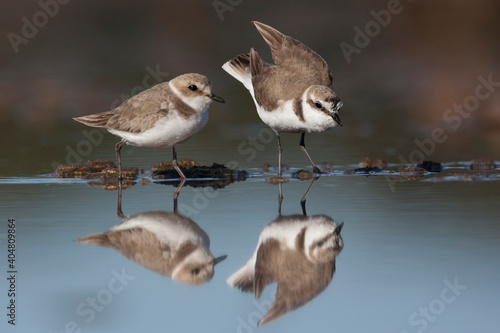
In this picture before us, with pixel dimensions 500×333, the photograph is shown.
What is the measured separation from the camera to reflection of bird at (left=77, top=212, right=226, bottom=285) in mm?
5910

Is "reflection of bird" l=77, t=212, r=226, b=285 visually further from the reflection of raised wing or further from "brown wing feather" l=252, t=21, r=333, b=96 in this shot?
"brown wing feather" l=252, t=21, r=333, b=96

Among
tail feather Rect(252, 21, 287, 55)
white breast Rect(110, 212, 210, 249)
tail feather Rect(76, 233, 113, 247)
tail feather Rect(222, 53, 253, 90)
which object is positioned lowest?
tail feather Rect(76, 233, 113, 247)

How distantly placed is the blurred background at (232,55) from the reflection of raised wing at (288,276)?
240 inches

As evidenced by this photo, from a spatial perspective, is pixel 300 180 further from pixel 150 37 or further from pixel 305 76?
pixel 150 37

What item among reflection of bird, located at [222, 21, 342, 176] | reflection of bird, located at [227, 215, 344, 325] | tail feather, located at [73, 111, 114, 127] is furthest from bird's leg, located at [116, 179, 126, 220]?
reflection of bird, located at [222, 21, 342, 176]

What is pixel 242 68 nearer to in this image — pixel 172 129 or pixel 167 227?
pixel 172 129

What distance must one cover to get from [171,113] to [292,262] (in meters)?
3.27

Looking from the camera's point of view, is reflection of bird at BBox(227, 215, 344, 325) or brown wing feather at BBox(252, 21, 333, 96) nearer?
reflection of bird at BBox(227, 215, 344, 325)

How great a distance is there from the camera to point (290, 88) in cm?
959

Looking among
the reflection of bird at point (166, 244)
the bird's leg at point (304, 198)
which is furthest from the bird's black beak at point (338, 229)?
the reflection of bird at point (166, 244)

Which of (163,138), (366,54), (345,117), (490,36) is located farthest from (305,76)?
(490,36)

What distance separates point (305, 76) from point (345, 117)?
4200 millimetres

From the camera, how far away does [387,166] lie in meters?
10.2

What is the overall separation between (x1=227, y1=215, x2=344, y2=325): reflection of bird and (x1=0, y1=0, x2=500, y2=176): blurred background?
5419 millimetres
